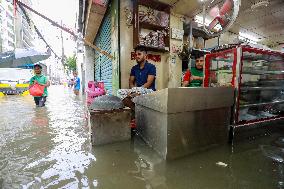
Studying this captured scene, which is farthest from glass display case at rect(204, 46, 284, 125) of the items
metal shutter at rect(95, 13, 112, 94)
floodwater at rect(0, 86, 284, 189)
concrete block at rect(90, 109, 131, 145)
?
metal shutter at rect(95, 13, 112, 94)

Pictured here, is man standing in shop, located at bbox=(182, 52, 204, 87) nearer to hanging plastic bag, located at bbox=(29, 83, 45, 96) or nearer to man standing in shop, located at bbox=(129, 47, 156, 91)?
man standing in shop, located at bbox=(129, 47, 156, 91)

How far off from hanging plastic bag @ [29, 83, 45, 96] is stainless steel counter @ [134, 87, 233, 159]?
563 cm

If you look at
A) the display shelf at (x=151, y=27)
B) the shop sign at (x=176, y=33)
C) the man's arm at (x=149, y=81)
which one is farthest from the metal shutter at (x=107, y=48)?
the man's arm at (x=149, y=81)

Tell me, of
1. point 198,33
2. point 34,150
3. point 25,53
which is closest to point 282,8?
point 198,33

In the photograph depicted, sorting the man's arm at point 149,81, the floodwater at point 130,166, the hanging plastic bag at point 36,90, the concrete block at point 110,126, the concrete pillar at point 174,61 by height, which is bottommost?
the floodwater at point 130,166

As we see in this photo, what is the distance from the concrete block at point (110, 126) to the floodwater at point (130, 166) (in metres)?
0.14

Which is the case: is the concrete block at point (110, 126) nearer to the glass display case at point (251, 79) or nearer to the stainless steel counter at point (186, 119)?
the stainless steel counter at point (186, 119)

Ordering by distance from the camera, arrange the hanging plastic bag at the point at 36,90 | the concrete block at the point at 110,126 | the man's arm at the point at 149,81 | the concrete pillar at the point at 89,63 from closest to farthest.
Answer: the concrete block at the point at 110,126, the man's arm at the point at 149,81, the hanging plastic bag at the point at 36,90, the concrete pillar at the point at 89,63

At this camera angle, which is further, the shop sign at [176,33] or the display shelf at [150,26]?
the shop sign at [176,33]

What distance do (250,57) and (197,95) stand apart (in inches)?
62.7

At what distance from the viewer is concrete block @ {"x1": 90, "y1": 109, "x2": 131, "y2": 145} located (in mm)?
2996

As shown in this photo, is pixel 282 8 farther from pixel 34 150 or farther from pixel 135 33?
pixel 34 150

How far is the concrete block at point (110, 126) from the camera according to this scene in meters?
3.00

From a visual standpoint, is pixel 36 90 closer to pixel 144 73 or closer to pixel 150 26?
pixel 144 73
